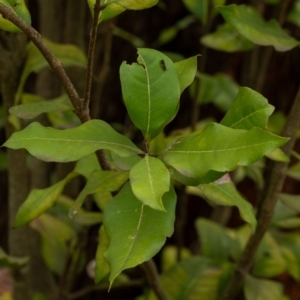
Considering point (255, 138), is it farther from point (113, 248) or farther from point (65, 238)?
point (65, 238)

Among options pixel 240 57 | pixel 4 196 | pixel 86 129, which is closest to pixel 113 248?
pixel 86 129

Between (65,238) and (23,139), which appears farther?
(65,238)

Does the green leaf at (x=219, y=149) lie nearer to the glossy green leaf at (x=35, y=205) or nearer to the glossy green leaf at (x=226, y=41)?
→ the glossy green leaf at (x=35, y=205)

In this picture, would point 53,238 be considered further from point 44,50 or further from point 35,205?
point 44,50

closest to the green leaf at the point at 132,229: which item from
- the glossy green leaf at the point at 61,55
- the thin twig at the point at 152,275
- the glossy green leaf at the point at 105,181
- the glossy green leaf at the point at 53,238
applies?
the glossy green leaf at the point at 105,181

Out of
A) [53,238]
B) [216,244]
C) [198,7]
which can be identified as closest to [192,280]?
[216,244]
